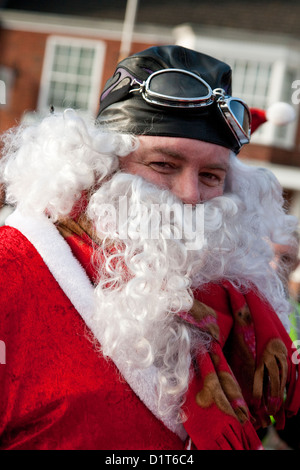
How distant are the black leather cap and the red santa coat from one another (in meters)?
0.59

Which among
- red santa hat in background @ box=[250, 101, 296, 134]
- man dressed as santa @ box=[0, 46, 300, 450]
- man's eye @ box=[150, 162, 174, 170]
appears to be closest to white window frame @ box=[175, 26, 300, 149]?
red santa hat in background @ box=[250, 101, 296, 134]

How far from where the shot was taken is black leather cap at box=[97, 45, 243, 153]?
79.2 inches

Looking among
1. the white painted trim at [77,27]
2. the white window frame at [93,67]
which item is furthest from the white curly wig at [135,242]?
the white painted trim at [77,27]

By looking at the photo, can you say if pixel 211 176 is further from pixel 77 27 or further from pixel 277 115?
pixel 77 27

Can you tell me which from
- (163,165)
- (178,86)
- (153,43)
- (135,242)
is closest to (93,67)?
(153,43)

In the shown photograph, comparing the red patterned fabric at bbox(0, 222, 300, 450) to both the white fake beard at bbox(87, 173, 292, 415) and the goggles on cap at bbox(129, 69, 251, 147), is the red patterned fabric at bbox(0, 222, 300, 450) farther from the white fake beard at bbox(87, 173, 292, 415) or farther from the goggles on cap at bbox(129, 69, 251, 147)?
the goggles on cap at bbox(129, 69, 251, 147)

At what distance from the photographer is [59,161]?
2016 mm

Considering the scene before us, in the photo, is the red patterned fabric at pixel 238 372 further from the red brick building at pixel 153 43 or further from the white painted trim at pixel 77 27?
the white painted trim at pixel 77 27

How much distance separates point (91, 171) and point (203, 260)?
1.72 feet

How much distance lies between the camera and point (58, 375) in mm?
1687

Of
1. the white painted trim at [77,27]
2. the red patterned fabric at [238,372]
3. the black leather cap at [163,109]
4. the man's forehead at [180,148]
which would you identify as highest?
the black leather cap at [163,109]

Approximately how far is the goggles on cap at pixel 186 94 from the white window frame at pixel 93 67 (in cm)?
1384

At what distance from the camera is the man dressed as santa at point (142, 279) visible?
1.69 m
